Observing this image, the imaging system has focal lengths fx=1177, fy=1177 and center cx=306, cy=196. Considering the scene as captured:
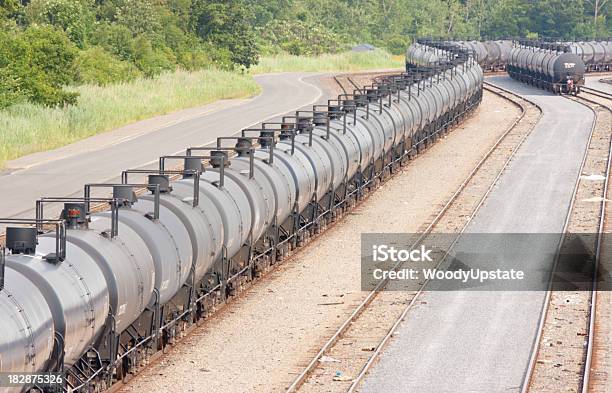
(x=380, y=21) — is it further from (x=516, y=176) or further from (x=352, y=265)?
(x=352, y=265)

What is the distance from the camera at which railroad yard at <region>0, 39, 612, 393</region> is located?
61.0 feet

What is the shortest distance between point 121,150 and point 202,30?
56.7 metres

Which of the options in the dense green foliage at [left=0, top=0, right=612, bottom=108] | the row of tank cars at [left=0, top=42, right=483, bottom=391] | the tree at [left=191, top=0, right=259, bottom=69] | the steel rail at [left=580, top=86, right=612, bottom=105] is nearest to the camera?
the row of tank cars at [left=0, top=42, right=483, bottom=391]

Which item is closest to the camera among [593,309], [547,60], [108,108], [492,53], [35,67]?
[593,309]

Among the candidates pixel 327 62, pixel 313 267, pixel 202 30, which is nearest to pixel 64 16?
pixel 202 30

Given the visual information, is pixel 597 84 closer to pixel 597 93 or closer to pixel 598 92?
pixel 598 92

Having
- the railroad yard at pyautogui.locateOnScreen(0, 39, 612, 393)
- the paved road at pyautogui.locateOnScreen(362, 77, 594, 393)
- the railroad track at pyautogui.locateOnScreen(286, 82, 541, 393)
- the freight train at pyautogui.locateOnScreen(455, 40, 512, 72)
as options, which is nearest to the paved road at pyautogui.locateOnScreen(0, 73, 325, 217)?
the railroad yard at pyautogui.locateOnScreen(0, 39, 612, 393)

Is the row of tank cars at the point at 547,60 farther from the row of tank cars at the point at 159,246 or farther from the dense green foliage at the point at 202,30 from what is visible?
the row of tank cars at the point at 159,246

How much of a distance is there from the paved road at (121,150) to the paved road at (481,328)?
1627 centimetres

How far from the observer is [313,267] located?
32.6 metres

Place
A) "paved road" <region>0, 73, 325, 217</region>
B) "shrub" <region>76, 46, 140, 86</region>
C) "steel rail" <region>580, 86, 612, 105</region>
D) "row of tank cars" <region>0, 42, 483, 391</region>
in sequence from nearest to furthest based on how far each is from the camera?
1. "row of tank cars" <region>0, 42, 483, 391</region>
2. "paved road" <region>0, 73, 325, 217</region>
3. "shrub" <region>76, 46, 140, 86</region>
4. "steel rail" <region>580, 86, 612, 105</region>

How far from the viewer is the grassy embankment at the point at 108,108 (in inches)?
2232

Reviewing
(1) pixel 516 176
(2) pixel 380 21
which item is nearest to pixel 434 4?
(2) pixel 380 21

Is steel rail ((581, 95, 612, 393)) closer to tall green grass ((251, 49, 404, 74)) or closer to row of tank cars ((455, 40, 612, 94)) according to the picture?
row of tank cars ((455, 40, 612, 94))
